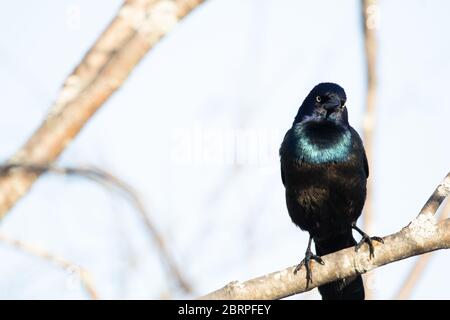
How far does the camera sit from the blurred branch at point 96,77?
2.55 metres

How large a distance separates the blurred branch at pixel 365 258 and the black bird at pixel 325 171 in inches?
38.6

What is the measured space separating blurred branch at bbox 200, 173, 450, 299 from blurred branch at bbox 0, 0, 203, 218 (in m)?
0.95

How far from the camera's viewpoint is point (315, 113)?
4.84 m

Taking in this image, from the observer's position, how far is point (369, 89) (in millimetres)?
4543

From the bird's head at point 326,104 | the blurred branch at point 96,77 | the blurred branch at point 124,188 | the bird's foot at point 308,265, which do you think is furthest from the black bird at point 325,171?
the blurred branch at point 124,188

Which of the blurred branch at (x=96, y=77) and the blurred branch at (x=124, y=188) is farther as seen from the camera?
the blurred branch at (x=96, y=77)

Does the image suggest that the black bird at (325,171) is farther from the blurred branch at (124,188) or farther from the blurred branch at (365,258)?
the blurred branch at (124,188)

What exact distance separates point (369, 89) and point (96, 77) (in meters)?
2.21

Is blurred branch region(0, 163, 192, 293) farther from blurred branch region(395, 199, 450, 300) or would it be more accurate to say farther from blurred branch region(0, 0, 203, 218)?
blurred branch region(395, 199, 450, 300)

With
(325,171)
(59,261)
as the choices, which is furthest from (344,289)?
(59,261)

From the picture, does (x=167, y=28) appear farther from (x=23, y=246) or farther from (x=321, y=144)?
(x=321, y=144)

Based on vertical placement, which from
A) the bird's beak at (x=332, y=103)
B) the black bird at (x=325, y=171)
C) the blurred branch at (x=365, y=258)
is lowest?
the blurred branch at (x=365, y=258)
